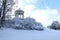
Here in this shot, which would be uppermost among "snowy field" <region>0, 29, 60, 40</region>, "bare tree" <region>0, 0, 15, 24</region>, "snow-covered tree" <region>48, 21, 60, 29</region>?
"bare tree" <region>0, 0, 15, 24</region>

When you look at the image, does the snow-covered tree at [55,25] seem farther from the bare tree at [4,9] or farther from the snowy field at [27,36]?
the snowy field at [27,36]

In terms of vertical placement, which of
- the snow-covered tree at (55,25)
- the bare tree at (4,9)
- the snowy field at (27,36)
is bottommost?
the snowy field at (27,36)

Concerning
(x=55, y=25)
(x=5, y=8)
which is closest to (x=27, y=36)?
(x=5, y=8)

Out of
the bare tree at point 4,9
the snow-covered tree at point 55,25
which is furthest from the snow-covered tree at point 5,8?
the snow-covered tree at point 55,25

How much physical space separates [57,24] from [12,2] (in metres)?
6.57

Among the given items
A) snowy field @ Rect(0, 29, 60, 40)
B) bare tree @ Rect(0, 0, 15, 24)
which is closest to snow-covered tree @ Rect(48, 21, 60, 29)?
bare tree @ Rect(0, 0, 15, 24)

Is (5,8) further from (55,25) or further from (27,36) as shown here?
(55,25)

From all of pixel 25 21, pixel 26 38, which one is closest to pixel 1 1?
pixel 25 21

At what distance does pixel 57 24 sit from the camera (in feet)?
69.2

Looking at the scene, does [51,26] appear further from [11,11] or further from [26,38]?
[26,38]

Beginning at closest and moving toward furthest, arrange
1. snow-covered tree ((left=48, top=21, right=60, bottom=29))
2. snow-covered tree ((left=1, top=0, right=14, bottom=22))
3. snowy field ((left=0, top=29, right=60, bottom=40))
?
snowy field ((left=0, top=29, right=60, bottom=40)) < snow-covered tree ((left=1, top=0, right=14, bottom=22)) < snow-covered tree ((left=48, top=21, right=60, bottom=29))

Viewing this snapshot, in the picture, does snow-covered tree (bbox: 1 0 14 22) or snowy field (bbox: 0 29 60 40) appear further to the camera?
snow-covered tree (bbox: 1 0 14 22)

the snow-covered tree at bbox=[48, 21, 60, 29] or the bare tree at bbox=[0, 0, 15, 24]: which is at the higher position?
the bare tree at bbox=[0, 0, 15, 24]

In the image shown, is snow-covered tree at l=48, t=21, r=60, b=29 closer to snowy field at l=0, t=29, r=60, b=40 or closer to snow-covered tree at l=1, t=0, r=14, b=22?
snow-covered tree at l=1, t=0, r=14, b=22
